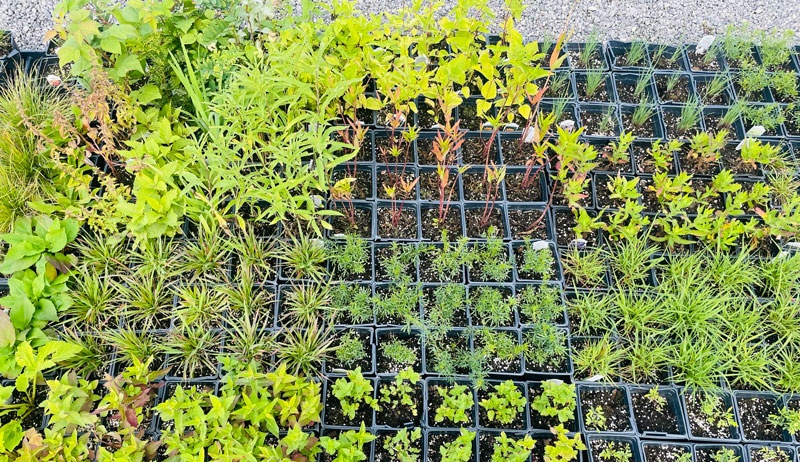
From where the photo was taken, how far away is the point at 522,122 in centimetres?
294

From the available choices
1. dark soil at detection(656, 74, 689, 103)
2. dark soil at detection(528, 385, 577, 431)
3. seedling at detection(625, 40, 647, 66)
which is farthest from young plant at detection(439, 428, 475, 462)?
seedling at detection(625, 40, 647, 66)

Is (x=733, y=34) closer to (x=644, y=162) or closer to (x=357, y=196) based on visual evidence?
(x=644, y=162)

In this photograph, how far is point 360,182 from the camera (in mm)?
2719

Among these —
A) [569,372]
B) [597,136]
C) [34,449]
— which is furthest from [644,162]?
[34,449]

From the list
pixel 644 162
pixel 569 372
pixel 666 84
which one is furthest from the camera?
pixel 666 84

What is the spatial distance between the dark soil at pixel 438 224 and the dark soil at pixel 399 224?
2.1 inches

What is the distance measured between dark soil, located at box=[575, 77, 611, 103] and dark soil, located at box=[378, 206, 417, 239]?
1.24 meters

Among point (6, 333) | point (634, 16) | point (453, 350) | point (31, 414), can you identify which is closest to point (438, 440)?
point (453, 350)

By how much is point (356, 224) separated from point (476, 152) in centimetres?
75

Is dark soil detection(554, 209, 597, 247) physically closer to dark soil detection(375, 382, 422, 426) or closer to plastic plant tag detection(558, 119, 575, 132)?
plastic plant tag detection(558, 119, 575, 132)

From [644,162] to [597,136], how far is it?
0.90 feet

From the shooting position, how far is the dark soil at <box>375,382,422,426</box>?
85.8 inches

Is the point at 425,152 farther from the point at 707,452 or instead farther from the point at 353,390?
the point at 707,452

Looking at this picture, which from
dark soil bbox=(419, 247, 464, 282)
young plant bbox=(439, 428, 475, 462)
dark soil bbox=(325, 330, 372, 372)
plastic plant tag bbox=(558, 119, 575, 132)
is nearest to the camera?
young plant bbox=(439, 428, 475, 462)
